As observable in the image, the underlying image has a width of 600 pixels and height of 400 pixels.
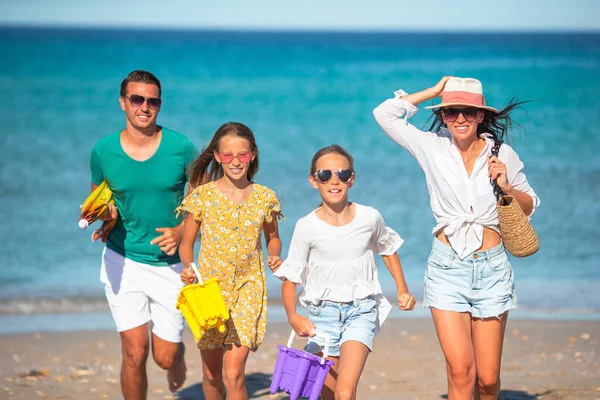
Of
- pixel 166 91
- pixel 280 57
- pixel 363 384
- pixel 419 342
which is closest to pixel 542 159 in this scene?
pixel 419 342

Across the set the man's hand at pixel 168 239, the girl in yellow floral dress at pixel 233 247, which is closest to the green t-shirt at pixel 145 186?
the man's hand at pixel 168 239

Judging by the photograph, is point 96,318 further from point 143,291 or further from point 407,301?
point 407,301

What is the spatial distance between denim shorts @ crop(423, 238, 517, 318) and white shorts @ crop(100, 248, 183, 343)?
5.87 feet

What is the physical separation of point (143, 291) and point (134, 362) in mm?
456

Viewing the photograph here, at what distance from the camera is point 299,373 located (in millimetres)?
5309

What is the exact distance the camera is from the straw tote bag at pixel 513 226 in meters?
5.41

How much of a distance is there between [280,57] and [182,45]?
900 centimetres

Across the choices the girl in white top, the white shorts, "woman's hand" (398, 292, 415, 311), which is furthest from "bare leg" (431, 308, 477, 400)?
the white shorts

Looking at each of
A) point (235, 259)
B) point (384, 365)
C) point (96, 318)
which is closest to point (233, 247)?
point (235, 259)

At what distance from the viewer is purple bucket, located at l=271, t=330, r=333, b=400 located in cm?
531

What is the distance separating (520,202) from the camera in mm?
5621

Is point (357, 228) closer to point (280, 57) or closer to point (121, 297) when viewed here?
point (121, 297)

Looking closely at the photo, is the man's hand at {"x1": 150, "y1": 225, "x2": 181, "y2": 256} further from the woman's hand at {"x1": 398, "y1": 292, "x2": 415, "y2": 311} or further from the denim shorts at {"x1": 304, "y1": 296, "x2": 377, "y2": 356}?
the woman's hand at {"x1": 398, "y1": 292, "x2": 415, "y2": 311}

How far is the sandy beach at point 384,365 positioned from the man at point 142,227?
1.02 m
